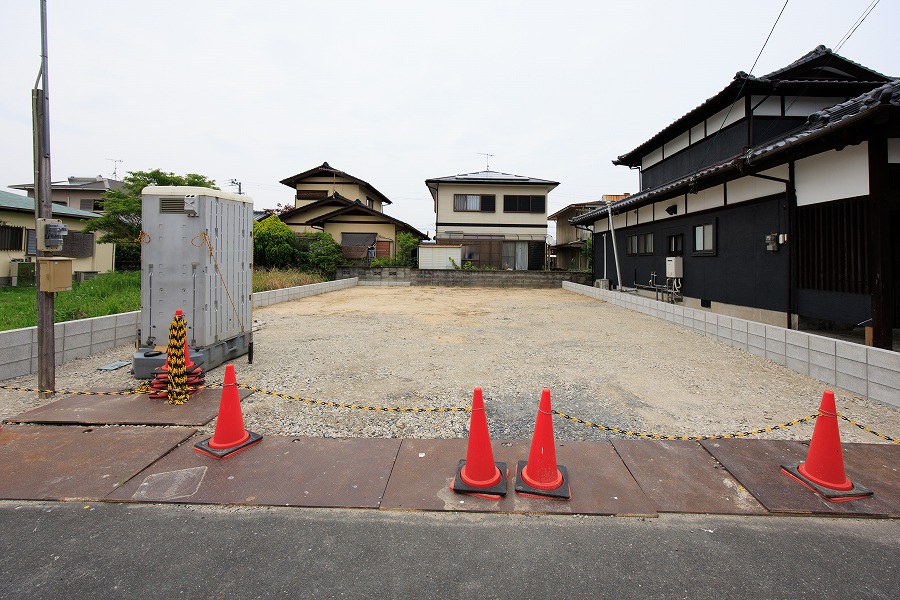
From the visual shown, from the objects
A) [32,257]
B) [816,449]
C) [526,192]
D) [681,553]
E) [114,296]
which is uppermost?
[526,192]

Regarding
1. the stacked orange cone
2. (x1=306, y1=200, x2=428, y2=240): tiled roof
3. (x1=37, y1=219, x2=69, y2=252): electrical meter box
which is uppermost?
(x1=306, y1=200, x2=428, y2=240): tiled roof

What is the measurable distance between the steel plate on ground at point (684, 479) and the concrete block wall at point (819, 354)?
2564mm

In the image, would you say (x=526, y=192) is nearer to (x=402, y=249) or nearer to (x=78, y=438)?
(x=402, y=249)

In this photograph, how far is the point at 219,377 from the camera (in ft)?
17.0

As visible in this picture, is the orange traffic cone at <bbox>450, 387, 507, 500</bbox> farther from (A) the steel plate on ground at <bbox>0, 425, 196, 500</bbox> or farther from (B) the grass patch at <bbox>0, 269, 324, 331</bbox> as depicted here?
(B) the grass patch at <bbox>0, 269, 324, 331</bbox>

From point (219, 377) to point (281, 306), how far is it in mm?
7469

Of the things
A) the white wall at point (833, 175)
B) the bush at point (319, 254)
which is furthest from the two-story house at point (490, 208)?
the white wall at point (833, 175)

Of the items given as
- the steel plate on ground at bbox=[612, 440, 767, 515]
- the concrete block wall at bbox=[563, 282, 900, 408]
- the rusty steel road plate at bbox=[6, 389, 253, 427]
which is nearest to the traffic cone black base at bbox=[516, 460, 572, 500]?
the steel plate on ground at bbox=[612, 440, 767, 515]

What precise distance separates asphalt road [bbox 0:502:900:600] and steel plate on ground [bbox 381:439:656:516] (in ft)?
0.30

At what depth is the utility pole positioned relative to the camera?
4.19m

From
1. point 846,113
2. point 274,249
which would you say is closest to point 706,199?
point 846,113

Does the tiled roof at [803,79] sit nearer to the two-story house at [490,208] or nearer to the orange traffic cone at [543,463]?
the orange traffic cone at [543,463]

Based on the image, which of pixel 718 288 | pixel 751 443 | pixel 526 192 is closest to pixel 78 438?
pixel 751 443

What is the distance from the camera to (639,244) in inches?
538
